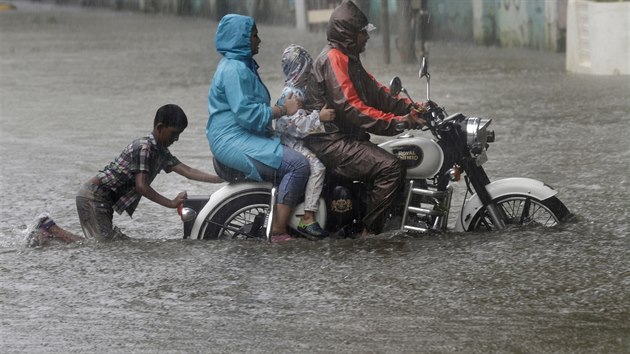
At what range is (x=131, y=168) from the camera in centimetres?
842

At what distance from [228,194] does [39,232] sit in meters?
1.33

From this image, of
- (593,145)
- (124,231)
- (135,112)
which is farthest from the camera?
(135,112)

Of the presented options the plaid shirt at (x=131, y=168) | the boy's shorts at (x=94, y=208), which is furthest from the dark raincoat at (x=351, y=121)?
the boy's shorts at (x=94, y=208)

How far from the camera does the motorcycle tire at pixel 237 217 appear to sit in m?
8.20

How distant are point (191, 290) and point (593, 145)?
20.3 feet

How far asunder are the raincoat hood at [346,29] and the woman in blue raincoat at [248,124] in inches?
17.0

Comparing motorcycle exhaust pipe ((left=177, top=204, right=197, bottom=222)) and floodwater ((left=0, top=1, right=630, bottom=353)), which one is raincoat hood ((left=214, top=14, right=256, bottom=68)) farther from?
floodwater ((left=0, top=1, right=630, bottom=353))

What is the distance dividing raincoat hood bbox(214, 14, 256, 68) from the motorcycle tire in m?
0.79

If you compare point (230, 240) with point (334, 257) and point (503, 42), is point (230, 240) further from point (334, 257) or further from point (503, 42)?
point (503, 42)

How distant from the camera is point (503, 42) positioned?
2548cm

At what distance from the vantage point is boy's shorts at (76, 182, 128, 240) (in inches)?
335

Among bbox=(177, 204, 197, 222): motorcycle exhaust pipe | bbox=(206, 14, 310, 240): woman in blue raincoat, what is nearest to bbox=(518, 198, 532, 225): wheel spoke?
bbox=(206, 14, 310, 240): woman in blue raincoat

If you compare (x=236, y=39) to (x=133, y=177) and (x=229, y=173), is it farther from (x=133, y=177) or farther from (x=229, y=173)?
(x=133, y=177)

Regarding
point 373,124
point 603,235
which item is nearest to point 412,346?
point 373,124
